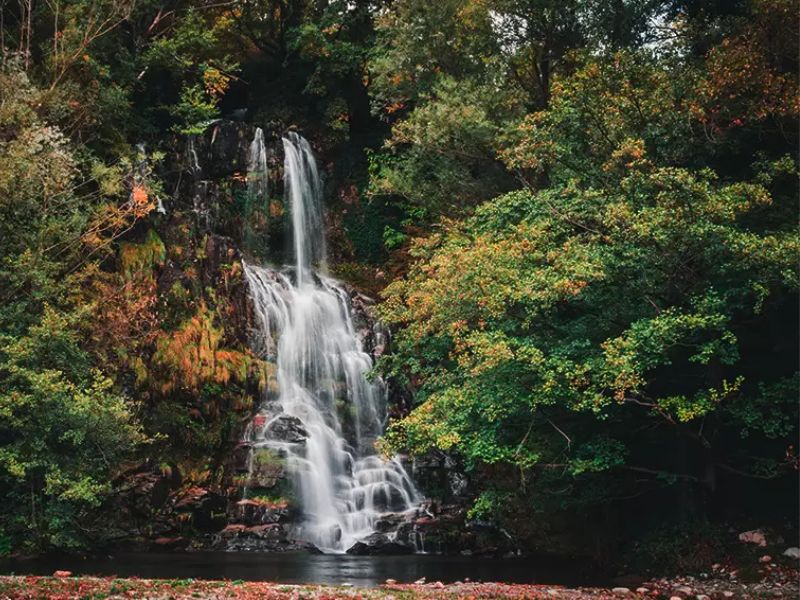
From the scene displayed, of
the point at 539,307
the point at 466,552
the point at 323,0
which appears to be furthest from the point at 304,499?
the point at 323,0

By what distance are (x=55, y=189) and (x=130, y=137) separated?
1029 centimetres

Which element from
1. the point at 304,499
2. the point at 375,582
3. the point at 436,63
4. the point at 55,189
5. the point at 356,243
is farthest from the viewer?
the point at 356,243

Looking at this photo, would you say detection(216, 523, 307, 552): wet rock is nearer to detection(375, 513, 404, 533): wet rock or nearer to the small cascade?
detection(375, 513, 404, 533): wet rock

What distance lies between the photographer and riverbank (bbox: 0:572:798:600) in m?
12.4

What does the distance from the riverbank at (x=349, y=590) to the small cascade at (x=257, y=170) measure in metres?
21.0

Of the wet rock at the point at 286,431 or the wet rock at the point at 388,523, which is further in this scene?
the wet rock at the point at 286,431

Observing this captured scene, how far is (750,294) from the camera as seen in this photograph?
746 inches

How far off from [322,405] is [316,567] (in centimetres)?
874

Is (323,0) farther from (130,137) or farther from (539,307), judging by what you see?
(539,307)

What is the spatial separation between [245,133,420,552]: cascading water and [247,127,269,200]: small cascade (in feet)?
3.33

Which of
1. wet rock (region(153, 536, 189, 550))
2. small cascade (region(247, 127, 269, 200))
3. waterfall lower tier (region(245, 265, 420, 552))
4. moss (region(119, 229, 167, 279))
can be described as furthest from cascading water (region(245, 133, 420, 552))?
moss (region(119, 229, 167, 279))

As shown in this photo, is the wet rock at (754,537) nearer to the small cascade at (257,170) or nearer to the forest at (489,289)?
the forest at (489,289)

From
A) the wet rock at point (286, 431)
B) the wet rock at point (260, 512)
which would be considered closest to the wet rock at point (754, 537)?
the wet rock at point (260, 512)

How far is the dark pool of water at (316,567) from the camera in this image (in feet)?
59.4
